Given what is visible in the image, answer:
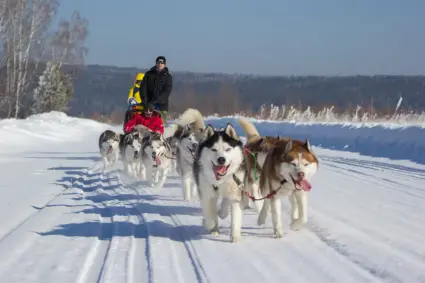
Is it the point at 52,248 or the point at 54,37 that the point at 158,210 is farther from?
the point at 54,37

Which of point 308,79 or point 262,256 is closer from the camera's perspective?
point 262,256

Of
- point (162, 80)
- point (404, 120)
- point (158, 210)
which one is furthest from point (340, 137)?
point (158, 210)

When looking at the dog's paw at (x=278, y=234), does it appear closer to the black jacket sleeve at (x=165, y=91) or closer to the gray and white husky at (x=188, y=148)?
the gray and white husky at (x=188, y=148)

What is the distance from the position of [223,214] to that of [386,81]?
310ft

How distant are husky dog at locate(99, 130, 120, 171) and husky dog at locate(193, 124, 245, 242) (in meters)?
5.38

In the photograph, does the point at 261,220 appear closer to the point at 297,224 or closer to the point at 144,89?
the point at 297,224

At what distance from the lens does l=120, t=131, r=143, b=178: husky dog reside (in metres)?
8.87

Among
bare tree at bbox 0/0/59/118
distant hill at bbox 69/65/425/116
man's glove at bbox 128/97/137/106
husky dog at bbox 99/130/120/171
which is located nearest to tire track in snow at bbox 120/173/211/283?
husky dog at bbox 99/130/120/171

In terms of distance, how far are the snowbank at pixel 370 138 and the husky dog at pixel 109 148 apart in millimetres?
5185

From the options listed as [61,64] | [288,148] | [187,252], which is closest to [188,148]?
[288,148]

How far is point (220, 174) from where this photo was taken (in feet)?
14.9

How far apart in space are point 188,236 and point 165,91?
4.47 meters

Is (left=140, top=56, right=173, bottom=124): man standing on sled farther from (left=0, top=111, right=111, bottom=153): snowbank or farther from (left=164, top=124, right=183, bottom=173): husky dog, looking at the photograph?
(left=0, top=111, right=111, bottom=153): snowbank

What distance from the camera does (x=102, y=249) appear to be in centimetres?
420
